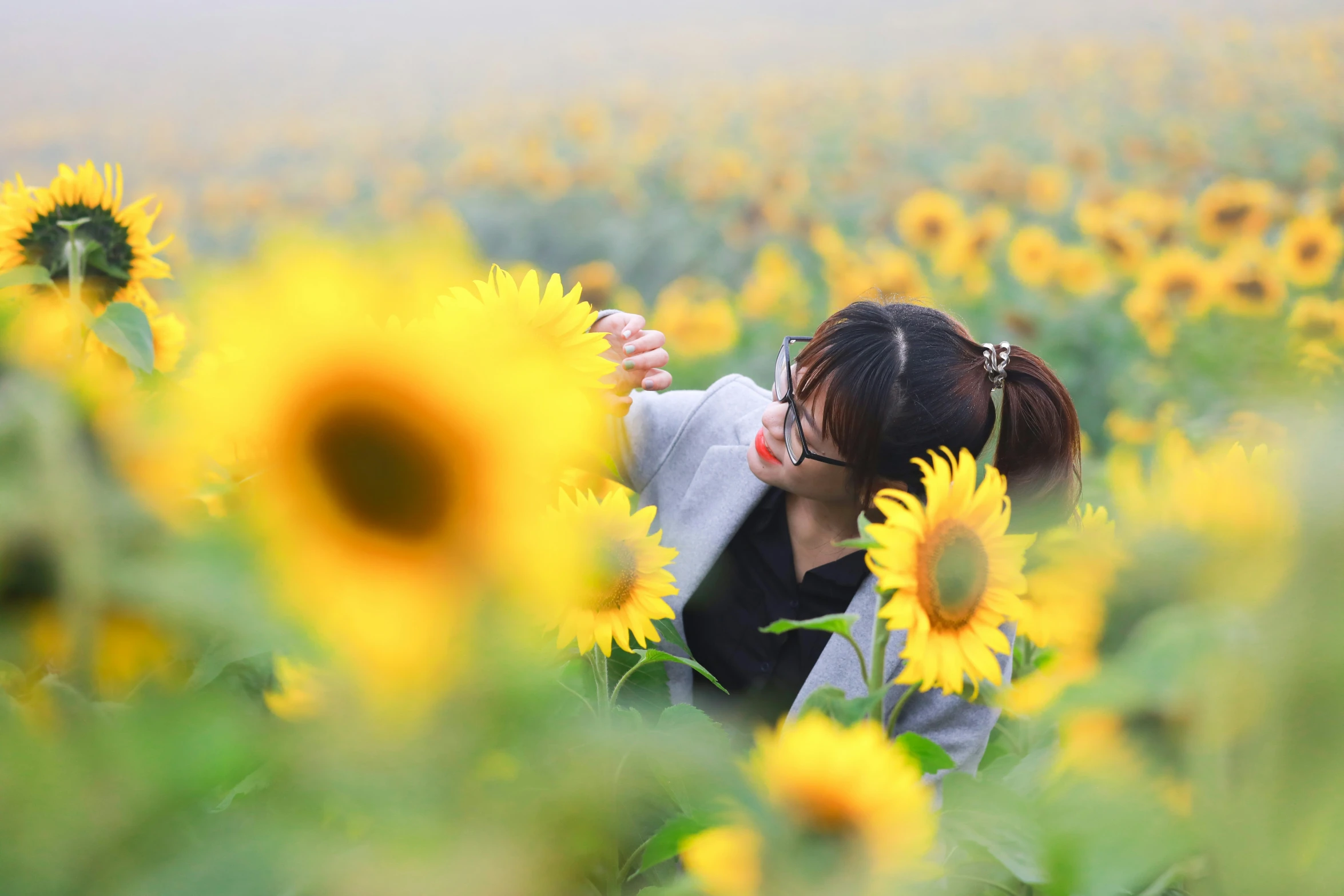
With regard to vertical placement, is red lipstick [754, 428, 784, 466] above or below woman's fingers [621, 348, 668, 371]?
below

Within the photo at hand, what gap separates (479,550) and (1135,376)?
2836 mm

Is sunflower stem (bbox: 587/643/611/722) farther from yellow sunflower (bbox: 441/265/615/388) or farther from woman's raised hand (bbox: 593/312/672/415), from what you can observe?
woman's raised hand (bbox: 593/312/672/415)

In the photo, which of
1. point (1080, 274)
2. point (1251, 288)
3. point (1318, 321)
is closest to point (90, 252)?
point (1318, 321)

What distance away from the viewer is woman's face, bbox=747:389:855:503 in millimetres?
1110

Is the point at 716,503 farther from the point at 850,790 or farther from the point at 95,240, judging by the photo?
the point at 850,790

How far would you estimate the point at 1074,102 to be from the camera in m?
5.80

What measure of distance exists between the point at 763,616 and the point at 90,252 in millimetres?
758

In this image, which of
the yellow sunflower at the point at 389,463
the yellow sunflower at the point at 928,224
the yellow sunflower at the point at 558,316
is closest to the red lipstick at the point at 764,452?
the yellow sunflower at the point at 558,316

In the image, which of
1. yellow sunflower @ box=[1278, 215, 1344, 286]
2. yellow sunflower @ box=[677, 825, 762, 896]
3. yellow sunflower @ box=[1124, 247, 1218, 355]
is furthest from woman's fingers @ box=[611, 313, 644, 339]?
yellow sunflower @ box=[1278, 215, 1344, 286]

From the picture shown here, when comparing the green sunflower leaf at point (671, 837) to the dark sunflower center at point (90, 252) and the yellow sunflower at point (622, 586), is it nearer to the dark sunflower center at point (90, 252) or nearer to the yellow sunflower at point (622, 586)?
the yellow sunflower at point (622, 586)

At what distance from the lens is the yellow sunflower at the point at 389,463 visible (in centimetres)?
20

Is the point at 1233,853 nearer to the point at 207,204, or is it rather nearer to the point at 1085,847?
the point at 1085,847

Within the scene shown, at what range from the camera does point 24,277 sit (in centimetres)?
68

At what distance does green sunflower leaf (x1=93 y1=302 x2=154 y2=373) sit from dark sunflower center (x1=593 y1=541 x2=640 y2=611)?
0.31 metres
